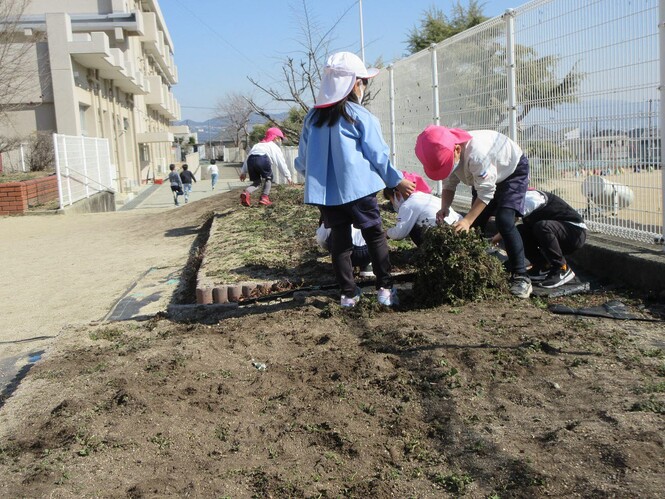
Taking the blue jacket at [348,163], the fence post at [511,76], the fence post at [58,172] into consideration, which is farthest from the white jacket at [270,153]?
the fence post at [58,172]

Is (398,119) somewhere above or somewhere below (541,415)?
above

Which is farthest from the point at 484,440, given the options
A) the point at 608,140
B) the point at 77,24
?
the point at 77,24

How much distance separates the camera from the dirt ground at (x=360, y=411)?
244cm

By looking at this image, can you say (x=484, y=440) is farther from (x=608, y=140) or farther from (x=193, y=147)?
(x=193, y=147)

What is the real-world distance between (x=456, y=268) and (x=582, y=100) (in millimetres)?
2121

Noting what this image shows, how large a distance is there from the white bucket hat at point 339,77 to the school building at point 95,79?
25.9 metres

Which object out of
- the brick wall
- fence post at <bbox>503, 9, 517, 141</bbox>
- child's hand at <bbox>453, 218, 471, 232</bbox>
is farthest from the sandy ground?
fence post at <bbox>503, 9, 517, 141</bbox>

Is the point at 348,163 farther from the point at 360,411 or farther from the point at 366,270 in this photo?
the point at 360,411

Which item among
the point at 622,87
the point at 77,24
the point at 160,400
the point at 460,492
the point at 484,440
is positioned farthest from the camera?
the point at 77,24

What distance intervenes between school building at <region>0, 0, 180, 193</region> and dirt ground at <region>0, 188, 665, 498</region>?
26.6 metres

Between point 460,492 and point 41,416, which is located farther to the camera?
point 41,416

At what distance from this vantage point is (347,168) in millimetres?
4574

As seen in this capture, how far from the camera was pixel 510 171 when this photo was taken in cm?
474

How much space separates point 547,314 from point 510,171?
42.7 inches
